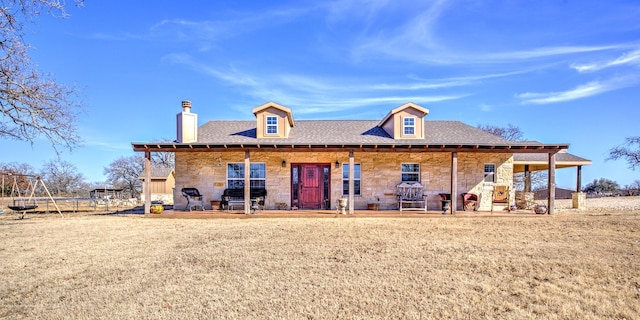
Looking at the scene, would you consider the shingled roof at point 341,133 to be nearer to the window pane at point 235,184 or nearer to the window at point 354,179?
the window at point 354,179

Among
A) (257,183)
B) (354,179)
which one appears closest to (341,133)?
(354,179)

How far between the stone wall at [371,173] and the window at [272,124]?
1.08 m

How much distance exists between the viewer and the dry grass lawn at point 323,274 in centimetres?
355

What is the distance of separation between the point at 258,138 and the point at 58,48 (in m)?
7.02

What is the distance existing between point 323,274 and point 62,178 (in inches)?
1399

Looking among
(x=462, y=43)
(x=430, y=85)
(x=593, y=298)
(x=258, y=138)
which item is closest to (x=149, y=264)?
(x=593, y=298)

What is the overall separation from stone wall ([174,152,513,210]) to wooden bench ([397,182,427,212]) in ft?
1.26

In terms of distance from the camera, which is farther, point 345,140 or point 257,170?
point 345,140

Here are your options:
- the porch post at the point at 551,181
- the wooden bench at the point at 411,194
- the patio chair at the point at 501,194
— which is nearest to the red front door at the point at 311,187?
the wooden bench at the point at 411,194

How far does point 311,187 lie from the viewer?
13.4 meters

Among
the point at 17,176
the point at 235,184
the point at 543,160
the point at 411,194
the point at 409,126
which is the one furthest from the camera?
the point at 17,176

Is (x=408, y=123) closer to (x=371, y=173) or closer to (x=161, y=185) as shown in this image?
(x=371, y=173)

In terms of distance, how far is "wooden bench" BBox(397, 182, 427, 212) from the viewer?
41.7 feet

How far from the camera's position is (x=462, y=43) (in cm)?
1074
